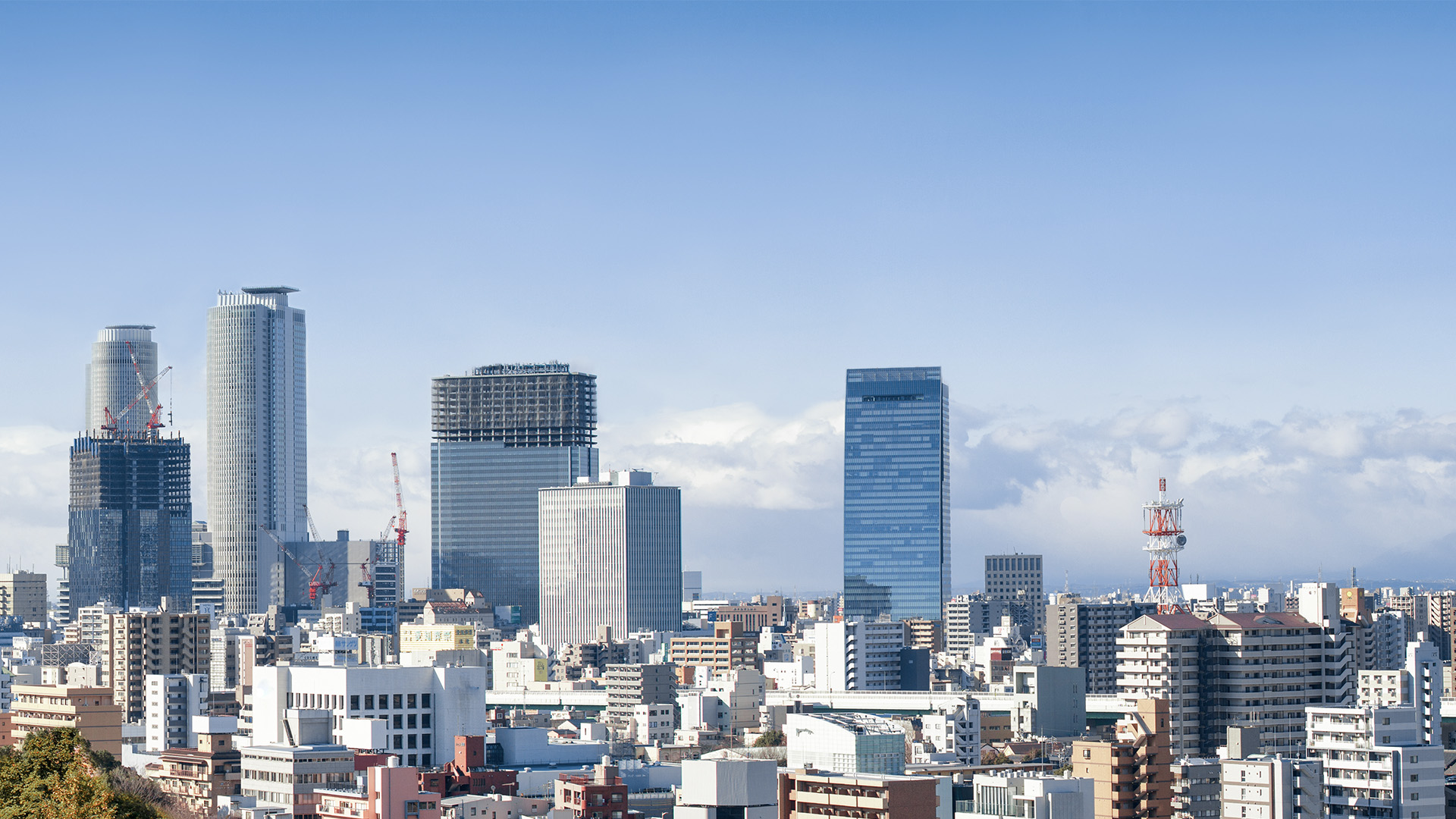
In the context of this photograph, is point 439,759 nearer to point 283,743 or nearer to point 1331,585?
point 283,743

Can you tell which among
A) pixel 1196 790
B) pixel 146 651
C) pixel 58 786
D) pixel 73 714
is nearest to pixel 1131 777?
pixel 1196 790

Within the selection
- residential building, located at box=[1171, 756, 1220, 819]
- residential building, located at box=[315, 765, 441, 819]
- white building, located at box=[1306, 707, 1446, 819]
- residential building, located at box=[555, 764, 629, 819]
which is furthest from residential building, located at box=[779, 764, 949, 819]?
residential building, located at box=[555, 764, 629, 819]

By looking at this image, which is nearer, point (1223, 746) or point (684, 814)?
point (684, 814)

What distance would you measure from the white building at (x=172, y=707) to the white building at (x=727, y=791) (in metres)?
82.2

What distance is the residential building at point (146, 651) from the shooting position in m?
189

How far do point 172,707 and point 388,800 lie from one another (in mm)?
70742

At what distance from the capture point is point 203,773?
123 m

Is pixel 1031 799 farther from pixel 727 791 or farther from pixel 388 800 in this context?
pixel 388 800

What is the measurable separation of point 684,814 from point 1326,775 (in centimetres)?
3205

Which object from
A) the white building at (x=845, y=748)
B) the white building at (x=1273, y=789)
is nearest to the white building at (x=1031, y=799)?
the white building at (x=1273, y=789)

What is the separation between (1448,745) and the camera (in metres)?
154

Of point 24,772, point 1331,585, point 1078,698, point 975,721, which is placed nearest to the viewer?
point 24,772

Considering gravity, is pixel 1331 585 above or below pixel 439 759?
above

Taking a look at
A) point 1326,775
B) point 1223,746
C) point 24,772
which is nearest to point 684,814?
point 24,772
